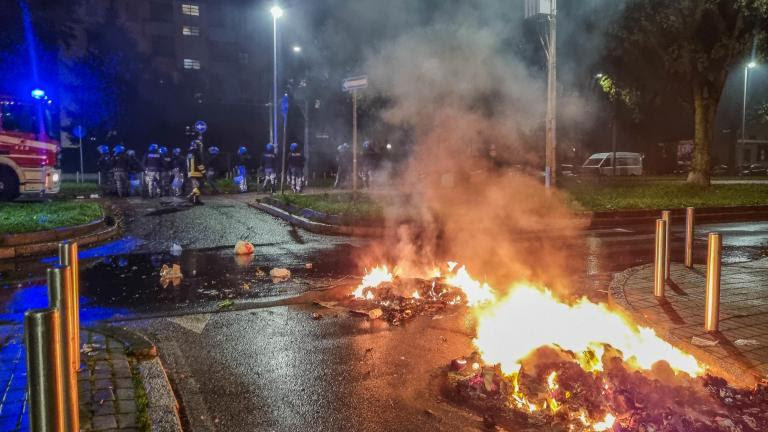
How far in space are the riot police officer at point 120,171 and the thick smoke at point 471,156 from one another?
11010 mm

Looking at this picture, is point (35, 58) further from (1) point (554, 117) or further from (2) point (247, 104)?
(2) point (247, 104)

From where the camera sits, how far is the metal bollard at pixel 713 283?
5.23 metres

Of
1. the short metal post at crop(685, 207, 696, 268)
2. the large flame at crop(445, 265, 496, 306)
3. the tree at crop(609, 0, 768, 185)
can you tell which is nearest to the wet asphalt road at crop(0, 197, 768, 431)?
the large flame at crop(445, 265, 496, 306)

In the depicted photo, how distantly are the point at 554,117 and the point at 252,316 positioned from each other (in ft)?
32.3

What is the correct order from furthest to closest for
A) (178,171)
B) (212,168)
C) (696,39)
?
(212,168)
(178,171)
(696,39)

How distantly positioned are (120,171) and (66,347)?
2064cm

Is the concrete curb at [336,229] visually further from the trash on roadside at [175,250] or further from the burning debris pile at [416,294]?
the burning debris pile at [416,294]

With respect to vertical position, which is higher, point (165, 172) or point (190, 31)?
point (190, 31)

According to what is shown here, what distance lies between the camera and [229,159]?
133ft

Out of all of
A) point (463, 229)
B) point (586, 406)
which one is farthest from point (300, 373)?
point (463, 229)

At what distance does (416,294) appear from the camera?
23.0 feet

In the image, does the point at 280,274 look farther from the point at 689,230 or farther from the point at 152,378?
the point at 689,230

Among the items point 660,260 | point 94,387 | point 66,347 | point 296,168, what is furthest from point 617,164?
point 66,347

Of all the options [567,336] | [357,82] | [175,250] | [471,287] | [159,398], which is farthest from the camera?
[175,250]
